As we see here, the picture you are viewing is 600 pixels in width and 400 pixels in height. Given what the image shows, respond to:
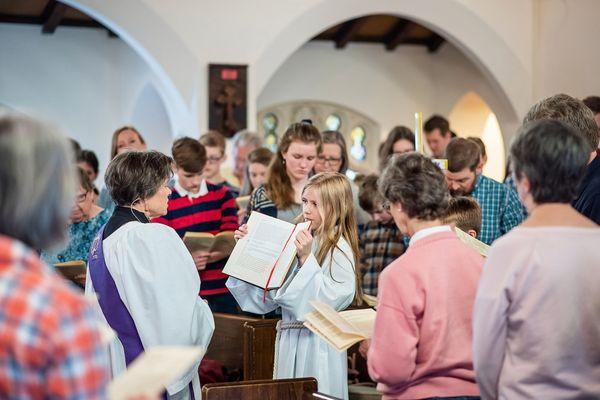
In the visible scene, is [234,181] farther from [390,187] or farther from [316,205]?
[390,187]

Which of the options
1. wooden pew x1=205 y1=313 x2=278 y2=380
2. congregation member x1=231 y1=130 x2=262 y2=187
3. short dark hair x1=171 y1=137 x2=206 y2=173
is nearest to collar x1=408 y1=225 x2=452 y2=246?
wooden pew x1=205 y1=313 x2=278 y2=380

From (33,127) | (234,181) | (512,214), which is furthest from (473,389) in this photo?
(234,181)

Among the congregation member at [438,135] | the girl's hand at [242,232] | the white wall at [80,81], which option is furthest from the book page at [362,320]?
the white wall at [80,81]

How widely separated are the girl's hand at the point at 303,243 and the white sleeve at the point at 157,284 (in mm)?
522

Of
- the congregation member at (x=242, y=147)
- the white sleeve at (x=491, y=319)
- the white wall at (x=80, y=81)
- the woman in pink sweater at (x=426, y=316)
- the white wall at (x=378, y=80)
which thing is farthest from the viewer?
the white wall at (x=378, y=80)

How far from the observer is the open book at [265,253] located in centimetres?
403

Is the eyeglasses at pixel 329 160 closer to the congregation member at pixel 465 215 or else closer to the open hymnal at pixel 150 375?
the congregation member at pixel 465 215

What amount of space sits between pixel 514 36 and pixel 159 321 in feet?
25.9

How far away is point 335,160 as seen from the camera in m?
5.79

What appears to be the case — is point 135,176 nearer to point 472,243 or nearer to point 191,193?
point 472,243

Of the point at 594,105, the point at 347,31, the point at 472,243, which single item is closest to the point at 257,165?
the point at 594,105

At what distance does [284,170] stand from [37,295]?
11.1 ft

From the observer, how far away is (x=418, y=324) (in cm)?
271

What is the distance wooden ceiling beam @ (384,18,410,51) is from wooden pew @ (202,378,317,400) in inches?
417
